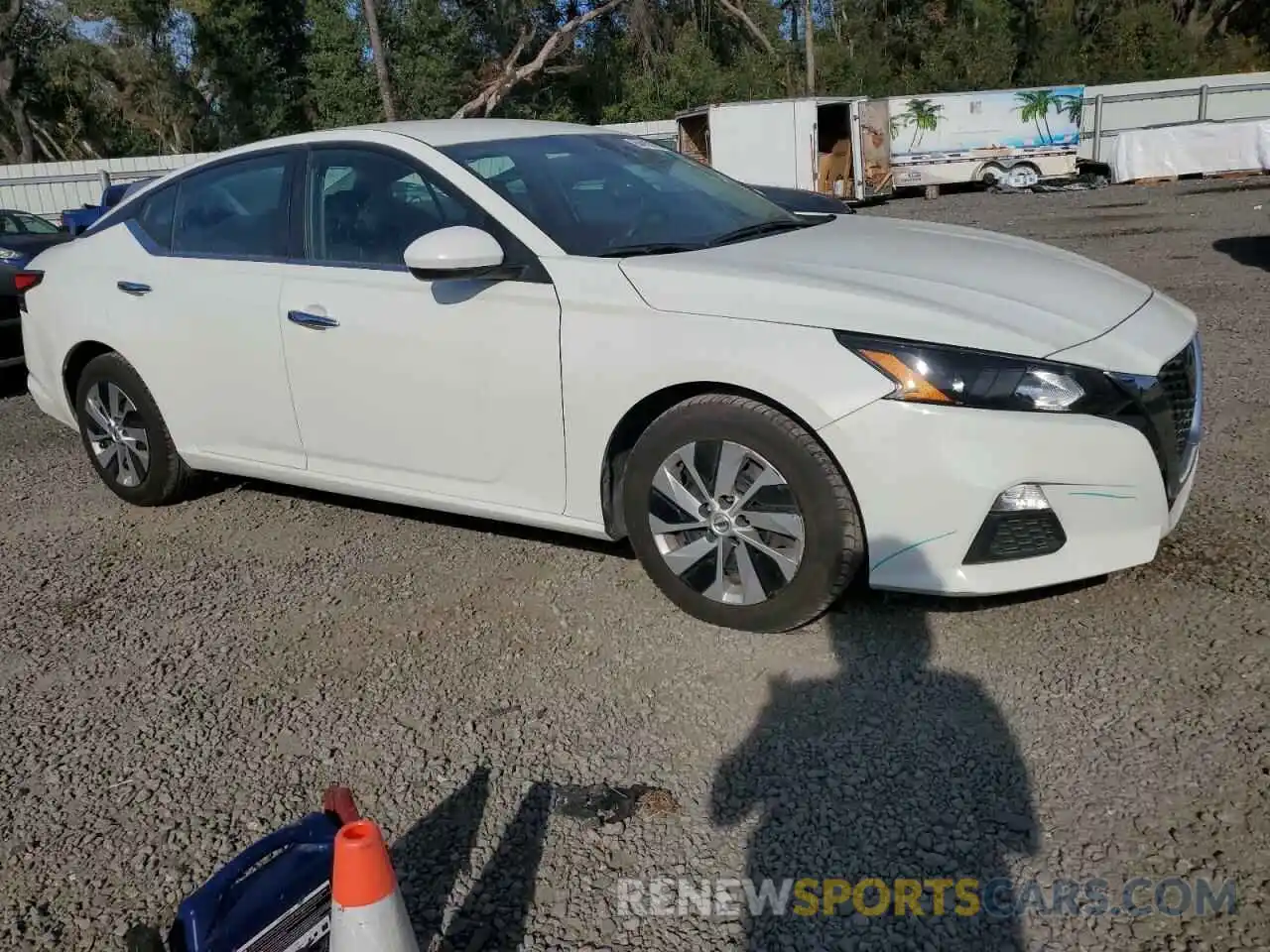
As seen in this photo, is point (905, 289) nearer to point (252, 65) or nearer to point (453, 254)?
point (453, 254)

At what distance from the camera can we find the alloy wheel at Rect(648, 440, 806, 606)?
3.42 m

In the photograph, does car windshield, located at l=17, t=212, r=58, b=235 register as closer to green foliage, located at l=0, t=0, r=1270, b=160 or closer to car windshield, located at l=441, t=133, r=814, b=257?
car windshield, located at l=441, t=133, r=814, b=257

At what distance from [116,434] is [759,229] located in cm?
312

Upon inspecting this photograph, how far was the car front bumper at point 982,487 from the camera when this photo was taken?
3131 mm

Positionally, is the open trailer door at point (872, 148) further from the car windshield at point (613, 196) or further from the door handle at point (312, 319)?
the door handle at point (312, 319)

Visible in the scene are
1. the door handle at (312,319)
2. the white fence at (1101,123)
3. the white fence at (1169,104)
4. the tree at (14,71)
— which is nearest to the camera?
the door handle at (312,319)

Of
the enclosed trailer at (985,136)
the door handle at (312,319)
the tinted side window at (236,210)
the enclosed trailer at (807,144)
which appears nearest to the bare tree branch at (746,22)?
the enclosed trailer at (985,136)

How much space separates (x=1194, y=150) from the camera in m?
25.3

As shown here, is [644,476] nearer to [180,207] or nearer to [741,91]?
[180,207]

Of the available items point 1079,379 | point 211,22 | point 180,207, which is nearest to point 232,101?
point 211,22

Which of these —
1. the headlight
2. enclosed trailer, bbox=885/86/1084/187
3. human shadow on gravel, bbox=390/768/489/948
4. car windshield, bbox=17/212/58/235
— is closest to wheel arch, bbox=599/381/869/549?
the headlight

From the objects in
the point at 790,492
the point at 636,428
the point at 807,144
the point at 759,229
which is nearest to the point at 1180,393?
the point at 790,492

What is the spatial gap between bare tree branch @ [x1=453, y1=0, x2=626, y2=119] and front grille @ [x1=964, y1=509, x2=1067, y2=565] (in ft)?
127

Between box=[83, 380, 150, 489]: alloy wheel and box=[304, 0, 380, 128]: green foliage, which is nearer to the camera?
box=[83, 380, 150, 489]: alloy wheel
